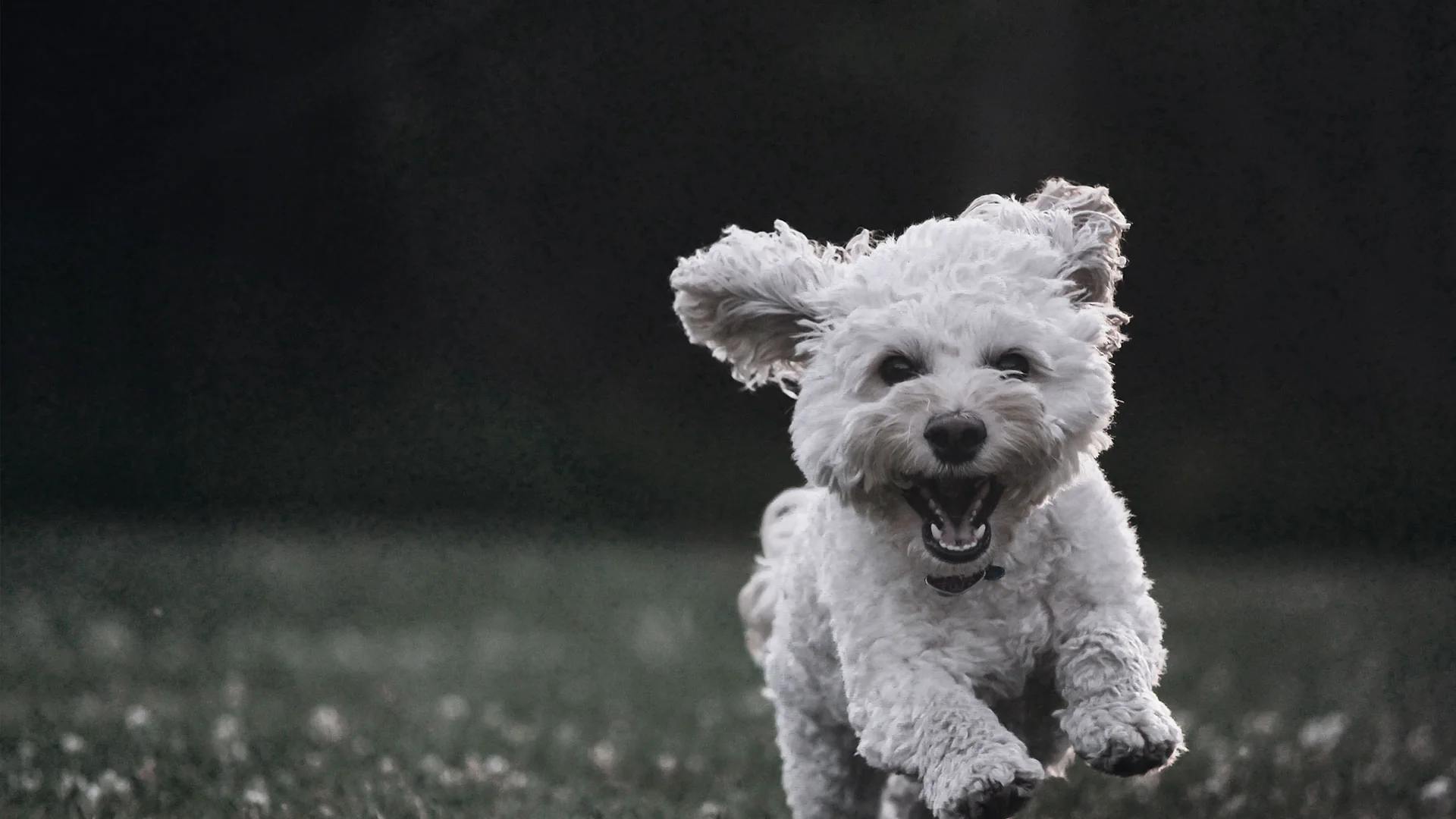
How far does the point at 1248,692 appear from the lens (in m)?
6.39

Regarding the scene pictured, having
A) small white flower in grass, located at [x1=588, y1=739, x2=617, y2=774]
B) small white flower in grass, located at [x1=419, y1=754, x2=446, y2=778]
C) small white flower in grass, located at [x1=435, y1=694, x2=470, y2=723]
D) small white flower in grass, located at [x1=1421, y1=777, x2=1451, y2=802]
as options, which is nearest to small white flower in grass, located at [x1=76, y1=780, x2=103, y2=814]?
small white flower in grass, located at [x1=419, y1=754, x2=446, y2=778]

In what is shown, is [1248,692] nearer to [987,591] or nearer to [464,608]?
[987,591]

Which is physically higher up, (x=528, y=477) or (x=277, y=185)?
(x=277, y=185)

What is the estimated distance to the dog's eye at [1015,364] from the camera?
324cm

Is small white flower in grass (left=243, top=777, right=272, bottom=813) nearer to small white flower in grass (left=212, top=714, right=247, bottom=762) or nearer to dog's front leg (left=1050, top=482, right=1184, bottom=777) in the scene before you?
small white flower in grass (left=212, top=714, right=247, bottom=762)

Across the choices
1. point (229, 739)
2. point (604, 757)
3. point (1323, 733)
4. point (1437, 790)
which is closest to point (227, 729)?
point (229, 739)

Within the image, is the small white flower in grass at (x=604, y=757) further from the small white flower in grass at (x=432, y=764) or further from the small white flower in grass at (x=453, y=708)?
the small white flower in grass at (x=453, y=708)

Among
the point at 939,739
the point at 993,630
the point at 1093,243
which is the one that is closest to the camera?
the point at 939,739

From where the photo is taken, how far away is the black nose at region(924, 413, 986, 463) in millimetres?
3061

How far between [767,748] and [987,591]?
7.94ft

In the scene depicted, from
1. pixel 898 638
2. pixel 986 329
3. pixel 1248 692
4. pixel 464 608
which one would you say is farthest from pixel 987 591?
pixel 464 608

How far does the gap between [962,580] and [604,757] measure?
2.39 metres

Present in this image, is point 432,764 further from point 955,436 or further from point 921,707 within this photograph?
point 955,436

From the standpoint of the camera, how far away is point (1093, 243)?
3.58 meters
